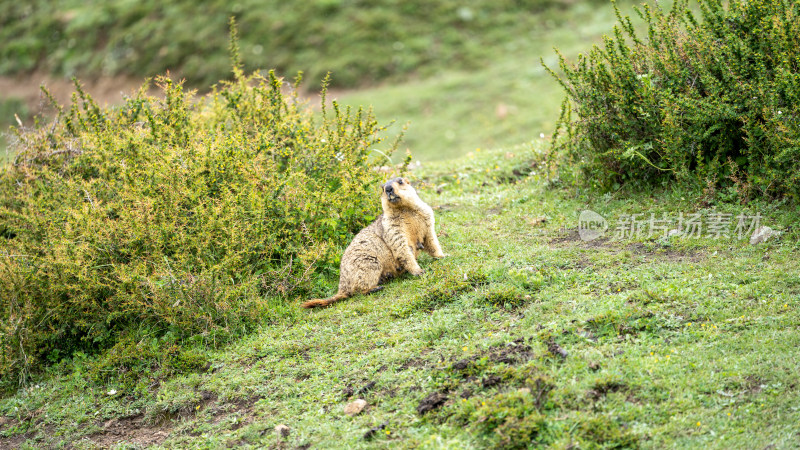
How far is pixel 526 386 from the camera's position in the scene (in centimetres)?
459

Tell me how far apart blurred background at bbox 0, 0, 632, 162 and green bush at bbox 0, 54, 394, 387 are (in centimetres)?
740

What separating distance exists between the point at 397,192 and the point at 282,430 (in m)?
2.89

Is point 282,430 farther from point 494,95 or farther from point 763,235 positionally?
point 494,95

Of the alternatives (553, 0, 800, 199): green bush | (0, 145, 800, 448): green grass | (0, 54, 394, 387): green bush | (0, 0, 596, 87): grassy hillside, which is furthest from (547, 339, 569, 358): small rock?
(0, 0, 596, 87): grassy hillside

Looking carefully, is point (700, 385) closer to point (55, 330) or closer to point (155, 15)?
point (55, 330)

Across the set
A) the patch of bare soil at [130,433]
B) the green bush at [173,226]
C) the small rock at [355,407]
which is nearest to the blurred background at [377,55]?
the green bush at [173,226]

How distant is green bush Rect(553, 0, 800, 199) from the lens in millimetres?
6605

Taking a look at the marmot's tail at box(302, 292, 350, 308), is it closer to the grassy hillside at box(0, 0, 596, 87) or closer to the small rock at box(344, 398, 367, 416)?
the small rock at box(344, 398, 367, 416)

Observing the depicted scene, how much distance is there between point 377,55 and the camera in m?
20.7

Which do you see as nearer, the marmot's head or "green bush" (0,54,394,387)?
"green bush" (0,54,394,387)

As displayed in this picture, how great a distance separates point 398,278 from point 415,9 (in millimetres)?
15983

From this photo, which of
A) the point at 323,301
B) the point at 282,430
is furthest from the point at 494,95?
the point at 282,430

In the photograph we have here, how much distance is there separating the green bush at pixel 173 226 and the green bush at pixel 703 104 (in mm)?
2749

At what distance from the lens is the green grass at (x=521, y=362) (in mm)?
4270
